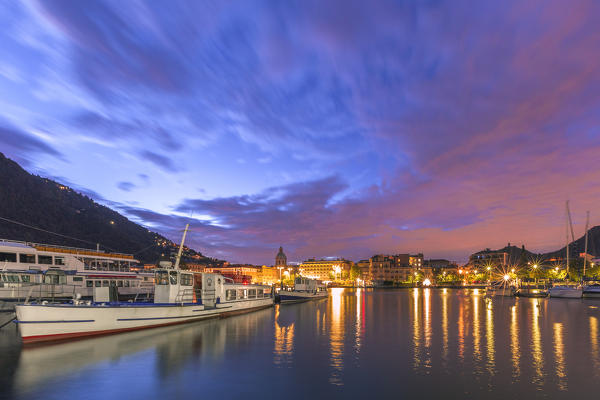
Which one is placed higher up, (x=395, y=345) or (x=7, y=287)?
(x=7, y=287)

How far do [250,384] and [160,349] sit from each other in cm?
1151

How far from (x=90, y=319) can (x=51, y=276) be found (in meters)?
21.3

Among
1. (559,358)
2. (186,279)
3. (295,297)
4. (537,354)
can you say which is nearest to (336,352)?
(537,354)

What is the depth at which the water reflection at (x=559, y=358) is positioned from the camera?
18.9 meters

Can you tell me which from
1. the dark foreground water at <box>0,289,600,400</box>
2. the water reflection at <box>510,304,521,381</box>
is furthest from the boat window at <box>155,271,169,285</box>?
the water reflection at <box>510,304,521,381</box>

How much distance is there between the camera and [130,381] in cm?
1914

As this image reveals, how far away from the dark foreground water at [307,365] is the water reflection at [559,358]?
81 mm

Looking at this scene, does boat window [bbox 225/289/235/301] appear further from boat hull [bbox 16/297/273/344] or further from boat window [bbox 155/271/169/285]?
boat window [bbox 155/271/169/285]

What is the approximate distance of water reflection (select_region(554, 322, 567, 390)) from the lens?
62.1 feet

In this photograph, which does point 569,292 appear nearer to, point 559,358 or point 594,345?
point 594,345

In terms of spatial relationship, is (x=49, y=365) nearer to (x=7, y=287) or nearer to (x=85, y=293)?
(x=7, y=287)

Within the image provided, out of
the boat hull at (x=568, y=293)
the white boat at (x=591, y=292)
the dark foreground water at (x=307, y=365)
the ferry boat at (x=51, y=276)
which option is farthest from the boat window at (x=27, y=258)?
the white boat at (x=591, y=292)

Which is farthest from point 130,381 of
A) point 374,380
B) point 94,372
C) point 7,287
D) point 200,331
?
point 7,287

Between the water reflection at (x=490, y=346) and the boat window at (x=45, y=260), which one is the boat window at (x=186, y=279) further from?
the water reflection at (x=490, y=346)
